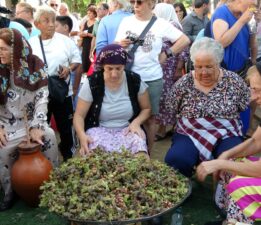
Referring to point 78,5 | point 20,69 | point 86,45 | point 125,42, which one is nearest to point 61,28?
point 86,45

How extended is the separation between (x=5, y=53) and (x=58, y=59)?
865mm

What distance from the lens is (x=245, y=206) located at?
2.54m

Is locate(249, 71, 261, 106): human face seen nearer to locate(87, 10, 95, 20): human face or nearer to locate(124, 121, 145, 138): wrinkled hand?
locate(124, 121, 145, 138): wrinkled hand

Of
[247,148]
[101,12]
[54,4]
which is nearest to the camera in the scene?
[247,148]

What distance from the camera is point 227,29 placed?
12.4 feet

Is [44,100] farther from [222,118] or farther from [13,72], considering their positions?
[222,118]

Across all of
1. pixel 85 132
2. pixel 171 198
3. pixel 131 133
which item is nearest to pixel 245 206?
pixel 171 198

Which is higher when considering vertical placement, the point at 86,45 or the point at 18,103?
the point at 18,103

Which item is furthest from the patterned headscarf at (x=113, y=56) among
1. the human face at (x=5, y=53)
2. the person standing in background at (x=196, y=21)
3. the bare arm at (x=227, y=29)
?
the person standing in background at (x=196, y=21)

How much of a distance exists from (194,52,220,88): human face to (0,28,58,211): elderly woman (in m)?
1.36

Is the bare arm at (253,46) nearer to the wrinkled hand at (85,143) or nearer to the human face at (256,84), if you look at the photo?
the human face at (256,84)

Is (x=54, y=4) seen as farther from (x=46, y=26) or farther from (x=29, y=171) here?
(x=29, y=171)

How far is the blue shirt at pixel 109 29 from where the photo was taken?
4184 mm

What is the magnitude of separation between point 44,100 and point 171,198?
1.67 meters
